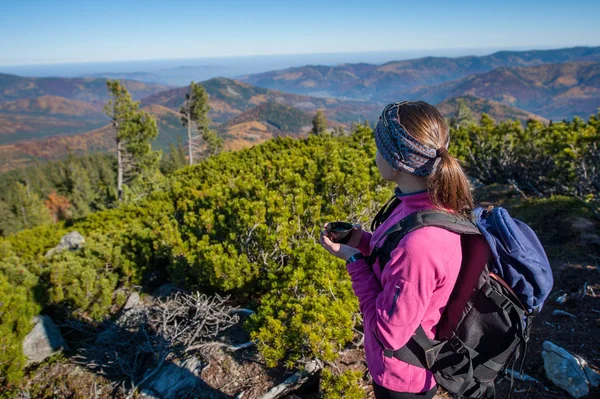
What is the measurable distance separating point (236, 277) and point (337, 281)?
1397 mm

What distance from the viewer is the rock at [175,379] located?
3416 mm

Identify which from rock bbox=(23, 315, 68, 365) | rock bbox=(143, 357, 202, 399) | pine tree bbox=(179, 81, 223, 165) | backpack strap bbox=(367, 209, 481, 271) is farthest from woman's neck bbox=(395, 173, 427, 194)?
pine tree bbox=(179, 81, 223, 165)

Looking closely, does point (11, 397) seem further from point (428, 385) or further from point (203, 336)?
point (428, 385)

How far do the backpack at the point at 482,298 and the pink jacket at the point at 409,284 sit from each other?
51 millimetres

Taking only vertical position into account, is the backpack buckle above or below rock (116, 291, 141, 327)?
above

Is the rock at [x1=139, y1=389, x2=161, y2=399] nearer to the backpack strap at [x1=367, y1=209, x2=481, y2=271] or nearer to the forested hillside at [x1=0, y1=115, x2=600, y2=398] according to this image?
the forested hillside at [x1=0, y1=115, x2=600, y2=398]

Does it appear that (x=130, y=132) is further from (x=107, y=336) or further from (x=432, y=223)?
(x=432, y=223)

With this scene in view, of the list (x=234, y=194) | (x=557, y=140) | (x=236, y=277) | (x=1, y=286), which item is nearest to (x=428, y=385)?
(x=236, y=277)

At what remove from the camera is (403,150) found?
57.1 inches

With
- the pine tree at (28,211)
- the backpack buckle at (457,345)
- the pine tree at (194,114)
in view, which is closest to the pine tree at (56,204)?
the pine tree at (28,211)

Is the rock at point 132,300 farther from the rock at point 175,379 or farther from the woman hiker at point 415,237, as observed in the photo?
the woman hiker at point 415,237

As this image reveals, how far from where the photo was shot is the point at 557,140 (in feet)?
23.7

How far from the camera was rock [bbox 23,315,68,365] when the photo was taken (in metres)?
4.22

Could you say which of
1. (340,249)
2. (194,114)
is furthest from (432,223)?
(194,114)
